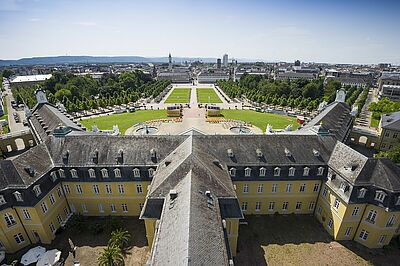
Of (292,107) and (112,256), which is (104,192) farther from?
(292,107)

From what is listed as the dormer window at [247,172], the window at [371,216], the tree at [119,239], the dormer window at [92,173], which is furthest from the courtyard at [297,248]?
the dormer window at [92,173]

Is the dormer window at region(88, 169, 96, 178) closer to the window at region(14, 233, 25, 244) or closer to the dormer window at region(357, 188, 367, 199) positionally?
the window at region(14, 233, 25, 244)

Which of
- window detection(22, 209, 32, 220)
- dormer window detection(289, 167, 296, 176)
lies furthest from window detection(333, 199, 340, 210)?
window detection(22, 209, 32, 220)

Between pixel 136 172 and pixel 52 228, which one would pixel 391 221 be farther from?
pixel 52 228

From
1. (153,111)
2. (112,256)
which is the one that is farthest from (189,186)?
(153,111)

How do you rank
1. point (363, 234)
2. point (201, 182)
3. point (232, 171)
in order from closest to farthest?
point (201, 182) → point (363, 234) → point (232, 171)

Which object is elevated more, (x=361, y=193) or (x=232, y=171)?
(x=232, y=171)

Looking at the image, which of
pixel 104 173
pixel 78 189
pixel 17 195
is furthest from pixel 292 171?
pixel 17 195
